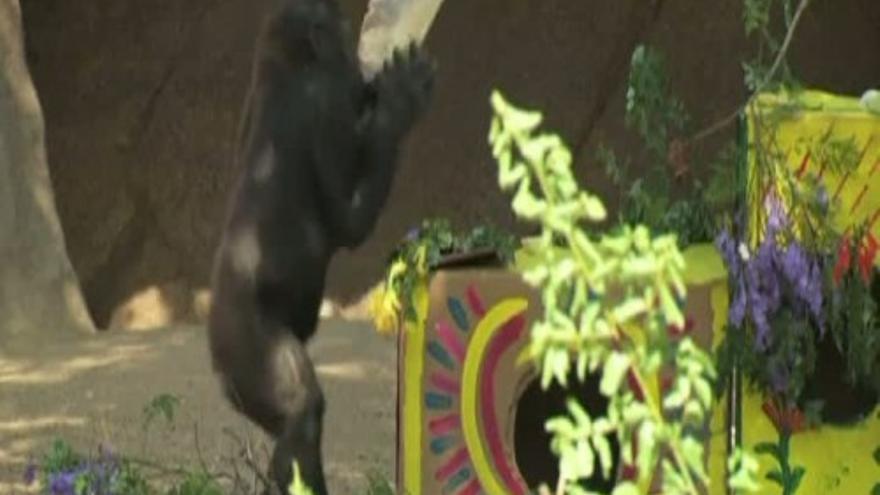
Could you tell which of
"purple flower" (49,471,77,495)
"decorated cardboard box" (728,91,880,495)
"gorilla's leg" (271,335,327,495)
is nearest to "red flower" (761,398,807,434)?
"decorated cardboard box" (728,91,880,495)

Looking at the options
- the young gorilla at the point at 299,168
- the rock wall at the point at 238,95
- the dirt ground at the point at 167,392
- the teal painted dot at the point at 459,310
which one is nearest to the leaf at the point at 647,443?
the young gorilla at the point at 299,168

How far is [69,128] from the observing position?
917 cm

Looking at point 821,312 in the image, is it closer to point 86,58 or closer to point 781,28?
point 781,28

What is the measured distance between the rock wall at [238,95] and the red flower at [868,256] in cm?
556

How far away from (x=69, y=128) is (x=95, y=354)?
7.50 feet

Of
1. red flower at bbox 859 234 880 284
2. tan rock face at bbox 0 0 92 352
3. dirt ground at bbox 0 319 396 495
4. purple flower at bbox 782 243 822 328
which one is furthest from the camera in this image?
tan rock face at bbox 0 0 92 352

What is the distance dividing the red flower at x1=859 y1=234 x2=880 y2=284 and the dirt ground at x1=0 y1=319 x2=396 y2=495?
2.13 meters

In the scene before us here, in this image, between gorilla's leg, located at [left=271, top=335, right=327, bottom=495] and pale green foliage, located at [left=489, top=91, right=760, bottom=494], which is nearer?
pale green foliage, located at [left=489, top=91, right=760, bottom=494]

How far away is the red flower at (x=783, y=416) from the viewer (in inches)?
129

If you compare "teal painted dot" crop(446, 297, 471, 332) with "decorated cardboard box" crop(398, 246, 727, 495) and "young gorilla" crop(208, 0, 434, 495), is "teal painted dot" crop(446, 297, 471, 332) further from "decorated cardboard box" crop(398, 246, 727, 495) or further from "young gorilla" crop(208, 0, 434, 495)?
"young gorilla" crop(208, 0, 434, 495)

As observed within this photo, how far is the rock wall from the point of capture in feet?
29.2

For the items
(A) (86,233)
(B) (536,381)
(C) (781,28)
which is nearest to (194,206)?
(A) (86,233)

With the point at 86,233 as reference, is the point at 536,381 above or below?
above

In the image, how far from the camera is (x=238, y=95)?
29.6ft
